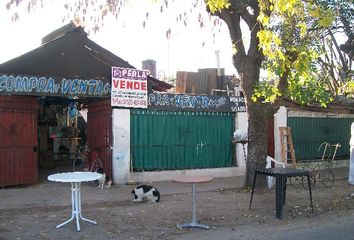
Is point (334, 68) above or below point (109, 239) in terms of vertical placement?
above

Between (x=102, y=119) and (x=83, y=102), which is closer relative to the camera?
(x=102, y=119)

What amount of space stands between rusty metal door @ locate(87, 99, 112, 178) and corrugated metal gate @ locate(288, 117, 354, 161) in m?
6.98

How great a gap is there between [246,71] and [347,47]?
33.8 ft

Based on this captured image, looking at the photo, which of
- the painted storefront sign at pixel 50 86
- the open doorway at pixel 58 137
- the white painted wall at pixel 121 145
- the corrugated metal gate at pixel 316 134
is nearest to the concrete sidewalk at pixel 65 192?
the white painted wall at pixel 121 145

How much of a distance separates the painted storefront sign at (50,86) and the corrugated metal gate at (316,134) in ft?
24.7

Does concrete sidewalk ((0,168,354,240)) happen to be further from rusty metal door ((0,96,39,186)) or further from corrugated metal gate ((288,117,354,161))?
corrugated metal gate ((288,117,354,161))

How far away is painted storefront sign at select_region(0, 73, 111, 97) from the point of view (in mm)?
11672

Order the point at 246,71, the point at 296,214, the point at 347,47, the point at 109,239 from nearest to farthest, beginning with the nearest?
the point at 109,239
the point at 296,214
the point at 246,71
the point at 347,47

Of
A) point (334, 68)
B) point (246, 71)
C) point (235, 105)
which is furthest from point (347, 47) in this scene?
point (246, 71)

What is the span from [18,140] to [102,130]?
2539mm

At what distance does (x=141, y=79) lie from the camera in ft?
44.0

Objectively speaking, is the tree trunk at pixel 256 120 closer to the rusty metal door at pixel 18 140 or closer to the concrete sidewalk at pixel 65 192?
the concrete sidewalk at pixel 65 192

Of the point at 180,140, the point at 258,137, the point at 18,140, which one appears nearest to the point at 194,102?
the point at 180,140

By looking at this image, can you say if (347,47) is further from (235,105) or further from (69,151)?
(69,151)
